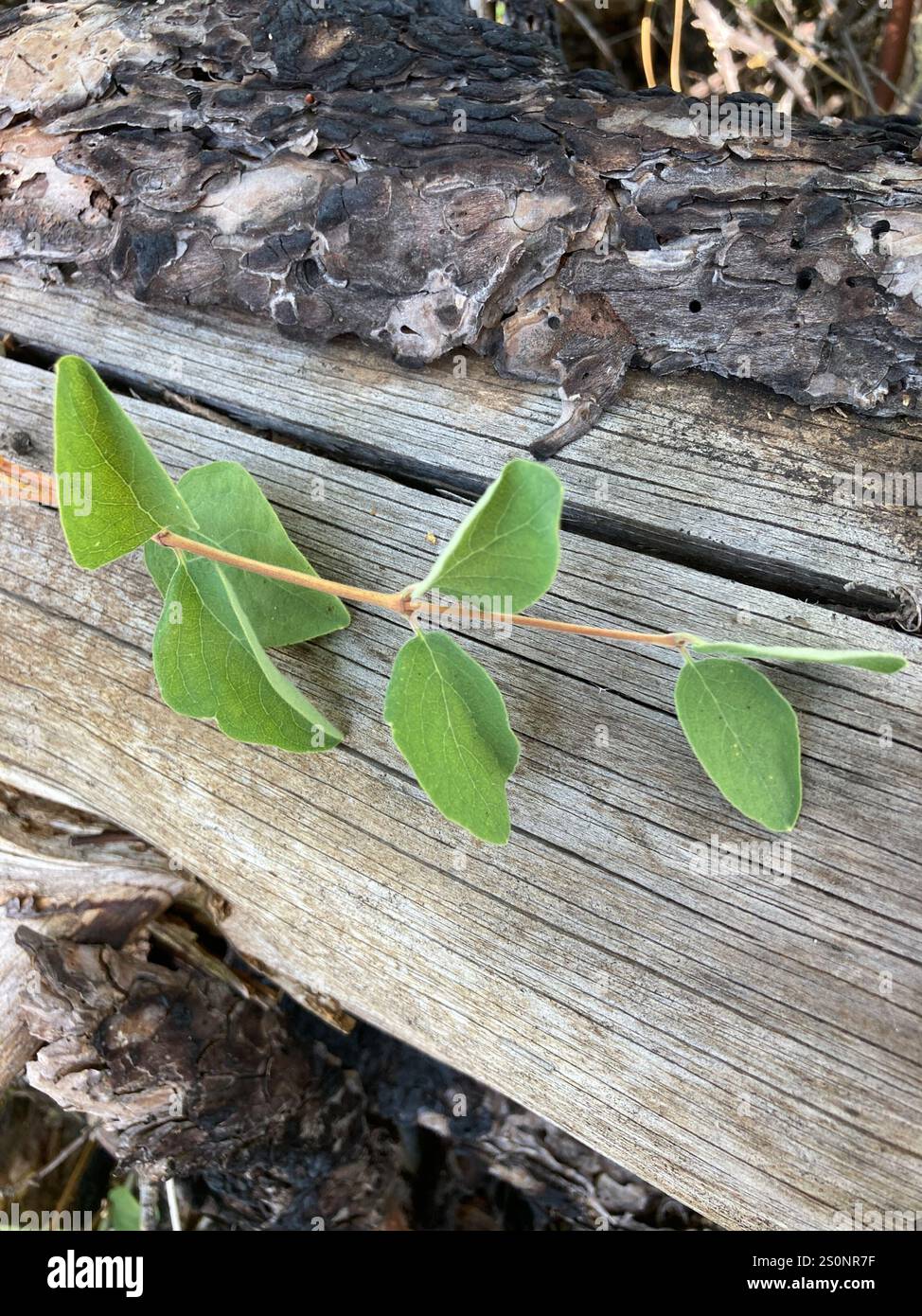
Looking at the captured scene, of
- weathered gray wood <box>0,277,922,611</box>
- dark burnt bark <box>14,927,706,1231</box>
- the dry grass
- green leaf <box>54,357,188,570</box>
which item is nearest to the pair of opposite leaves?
green leaf <box>54,357,188,570</box>

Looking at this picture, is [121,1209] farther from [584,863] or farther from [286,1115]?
[584,863]

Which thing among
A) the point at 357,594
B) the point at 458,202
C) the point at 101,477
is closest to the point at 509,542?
the point at 357,594

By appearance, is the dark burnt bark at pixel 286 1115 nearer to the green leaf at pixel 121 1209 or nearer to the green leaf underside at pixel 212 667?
the green leaf at pixel 121 1209

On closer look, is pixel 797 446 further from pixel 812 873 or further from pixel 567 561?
pixel 812 873

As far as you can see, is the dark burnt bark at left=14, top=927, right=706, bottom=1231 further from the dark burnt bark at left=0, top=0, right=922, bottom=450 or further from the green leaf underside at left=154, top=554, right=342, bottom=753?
the dark burnt bark at left=0, top=0, right=922, bottom=450

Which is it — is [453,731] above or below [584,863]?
above

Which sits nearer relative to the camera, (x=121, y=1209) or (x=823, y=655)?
(x=823, y=655)


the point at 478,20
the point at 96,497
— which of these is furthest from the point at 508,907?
the point at 478,20
